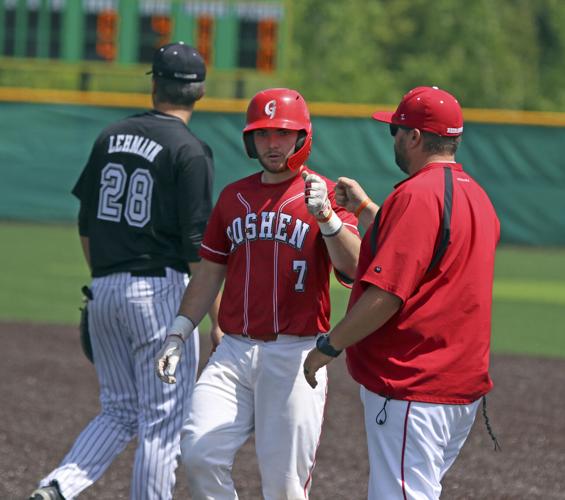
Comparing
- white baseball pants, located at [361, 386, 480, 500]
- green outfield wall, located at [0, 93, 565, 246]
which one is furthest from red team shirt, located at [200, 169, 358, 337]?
green outfield wall, located at [0, 93, 565, 246]

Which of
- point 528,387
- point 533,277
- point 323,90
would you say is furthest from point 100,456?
point 323,90

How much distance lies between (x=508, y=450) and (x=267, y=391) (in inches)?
121

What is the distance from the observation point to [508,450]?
7344mm

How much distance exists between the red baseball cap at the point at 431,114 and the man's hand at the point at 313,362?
0.86 meters

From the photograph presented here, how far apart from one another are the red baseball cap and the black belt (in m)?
1.54

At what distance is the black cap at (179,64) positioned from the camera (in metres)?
5.44

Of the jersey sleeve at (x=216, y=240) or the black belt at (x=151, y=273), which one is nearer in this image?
the jersey sleeve at (x=216, y=240)

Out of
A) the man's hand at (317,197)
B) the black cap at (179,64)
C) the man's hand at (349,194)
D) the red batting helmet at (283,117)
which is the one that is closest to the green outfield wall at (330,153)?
the black cap at (179,64)

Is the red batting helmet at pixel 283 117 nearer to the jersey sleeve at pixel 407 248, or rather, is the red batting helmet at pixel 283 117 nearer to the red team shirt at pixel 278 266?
the red team shirt at pixel 278 266

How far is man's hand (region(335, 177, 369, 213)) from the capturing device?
15.2ft

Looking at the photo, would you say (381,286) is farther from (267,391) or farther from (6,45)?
(6,45)

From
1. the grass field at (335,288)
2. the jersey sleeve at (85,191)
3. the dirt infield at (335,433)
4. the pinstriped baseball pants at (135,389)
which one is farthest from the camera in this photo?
the grass field at (335,288)

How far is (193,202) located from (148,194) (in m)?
0.21

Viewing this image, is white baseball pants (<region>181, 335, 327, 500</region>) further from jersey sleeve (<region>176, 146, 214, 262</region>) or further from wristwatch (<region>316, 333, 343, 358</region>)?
jersey sleeve (<region>176, 146, 214, 262</region>)
